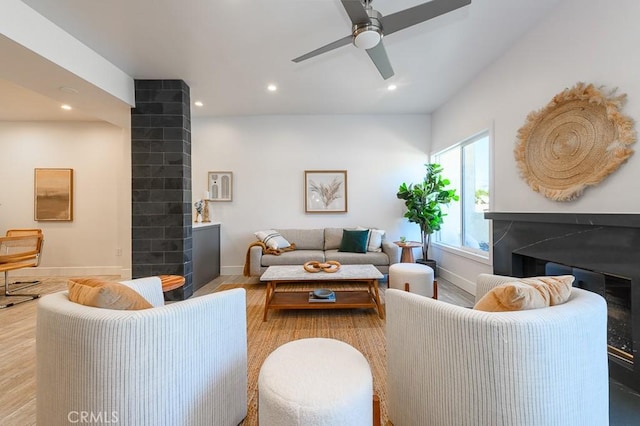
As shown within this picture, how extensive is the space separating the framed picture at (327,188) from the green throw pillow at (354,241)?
604 millimetres

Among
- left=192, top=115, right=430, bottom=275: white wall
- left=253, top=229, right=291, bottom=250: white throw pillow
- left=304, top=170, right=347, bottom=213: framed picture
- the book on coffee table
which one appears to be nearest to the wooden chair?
left=192, top=115, right=430, bottom=275: white wall

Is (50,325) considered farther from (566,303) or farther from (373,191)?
(373,191)

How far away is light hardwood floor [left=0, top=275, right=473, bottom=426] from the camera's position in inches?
57.5

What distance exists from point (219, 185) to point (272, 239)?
57.1 inches

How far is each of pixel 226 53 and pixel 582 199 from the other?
3428mm

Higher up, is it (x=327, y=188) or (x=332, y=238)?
(x=327, y=188)

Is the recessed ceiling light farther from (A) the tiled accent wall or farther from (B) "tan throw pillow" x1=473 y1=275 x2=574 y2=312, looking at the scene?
(B) "tan throw pillow" x1=473 y1=275 x2=574 y2=312

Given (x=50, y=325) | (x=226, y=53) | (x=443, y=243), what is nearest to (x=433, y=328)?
(x=50, y=325)

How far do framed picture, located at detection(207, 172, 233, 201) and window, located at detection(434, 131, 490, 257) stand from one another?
12.0 feet

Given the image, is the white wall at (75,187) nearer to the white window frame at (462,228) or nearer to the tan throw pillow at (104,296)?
the tan throw pillow at (104,296)

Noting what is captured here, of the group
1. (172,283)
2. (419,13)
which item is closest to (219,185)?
(172,283)

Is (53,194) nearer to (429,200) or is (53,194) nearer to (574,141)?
(429,200)

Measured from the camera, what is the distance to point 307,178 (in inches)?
177

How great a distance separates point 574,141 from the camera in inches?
76.8
